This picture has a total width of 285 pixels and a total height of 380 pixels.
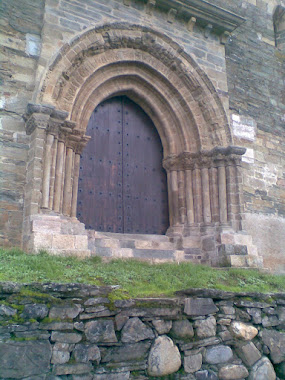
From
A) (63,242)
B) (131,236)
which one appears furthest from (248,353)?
(131,236)

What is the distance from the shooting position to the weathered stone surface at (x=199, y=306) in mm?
4476

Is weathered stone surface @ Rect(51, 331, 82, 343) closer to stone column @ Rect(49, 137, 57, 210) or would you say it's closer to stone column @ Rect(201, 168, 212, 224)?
stone column @ Rect(49, 137, 57, 210)

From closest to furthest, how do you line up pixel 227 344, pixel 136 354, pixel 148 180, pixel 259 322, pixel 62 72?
pixel 136 354
pixel 227 344
pixel 259 322
pixel 62 72
pixel 148 180

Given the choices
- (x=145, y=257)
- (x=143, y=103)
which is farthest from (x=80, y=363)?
(x=143, y=103)

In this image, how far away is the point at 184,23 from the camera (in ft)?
29.3

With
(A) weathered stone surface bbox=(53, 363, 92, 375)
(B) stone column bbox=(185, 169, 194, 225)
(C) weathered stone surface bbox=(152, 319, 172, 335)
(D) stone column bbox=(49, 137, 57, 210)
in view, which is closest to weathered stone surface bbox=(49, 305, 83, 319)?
(A) weathered stone surface bbox=(53, 363, 92, 375)

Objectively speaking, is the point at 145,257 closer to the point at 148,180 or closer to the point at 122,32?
the point at 148,180

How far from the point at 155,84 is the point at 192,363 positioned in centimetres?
611

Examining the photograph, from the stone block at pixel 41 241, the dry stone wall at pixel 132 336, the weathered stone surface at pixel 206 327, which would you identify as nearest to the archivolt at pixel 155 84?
the stone block at pixel 41 241

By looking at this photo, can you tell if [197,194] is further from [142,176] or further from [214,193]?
[142,176]

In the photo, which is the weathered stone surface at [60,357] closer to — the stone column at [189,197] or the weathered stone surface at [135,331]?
the weathered stone surface at [135,331]

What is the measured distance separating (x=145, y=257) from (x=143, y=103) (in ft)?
11.8

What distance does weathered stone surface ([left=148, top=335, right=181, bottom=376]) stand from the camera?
4008mm

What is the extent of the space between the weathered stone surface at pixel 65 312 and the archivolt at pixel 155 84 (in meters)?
4.33
